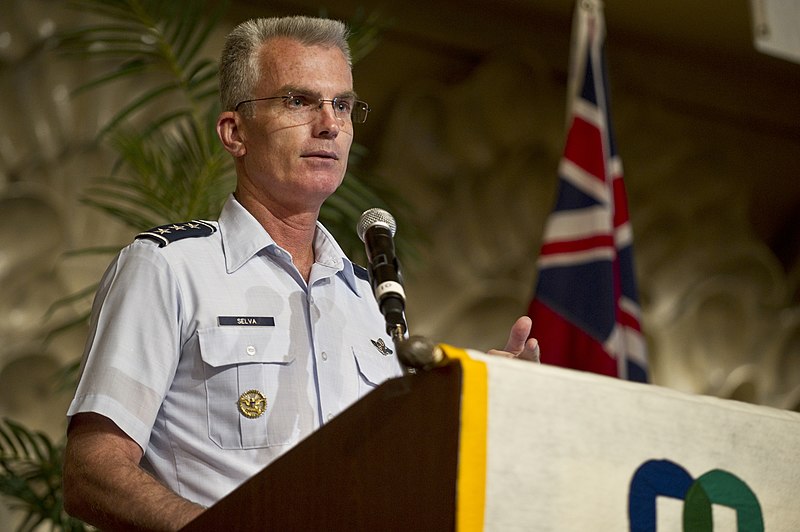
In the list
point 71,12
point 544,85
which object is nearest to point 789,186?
point 544,85

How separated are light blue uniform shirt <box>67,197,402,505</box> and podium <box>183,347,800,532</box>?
351 millimetres

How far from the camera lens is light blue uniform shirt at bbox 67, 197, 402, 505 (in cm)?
146

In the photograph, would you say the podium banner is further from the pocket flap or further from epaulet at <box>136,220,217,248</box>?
epaulet at <box>136,220,217,248</box>

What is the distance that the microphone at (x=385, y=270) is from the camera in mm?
1254

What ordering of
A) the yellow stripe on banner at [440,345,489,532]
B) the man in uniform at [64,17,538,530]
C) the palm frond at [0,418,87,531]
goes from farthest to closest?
the palm frond at [0,418,87,531], the man in uniform at [64,17,538,530], the yellow stripe on banner at [440,345,489,532]

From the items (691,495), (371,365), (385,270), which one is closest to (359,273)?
(371,365)

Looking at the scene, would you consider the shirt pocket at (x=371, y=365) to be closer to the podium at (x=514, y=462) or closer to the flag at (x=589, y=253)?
the podium at (x=514, y=462)

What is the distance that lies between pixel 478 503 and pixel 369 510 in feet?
0.37

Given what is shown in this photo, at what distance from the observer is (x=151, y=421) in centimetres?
144

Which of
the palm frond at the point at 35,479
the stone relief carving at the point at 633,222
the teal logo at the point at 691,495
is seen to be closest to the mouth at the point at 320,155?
the teal logo at the point at 691,495

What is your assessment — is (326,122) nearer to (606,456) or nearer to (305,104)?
(305,104)

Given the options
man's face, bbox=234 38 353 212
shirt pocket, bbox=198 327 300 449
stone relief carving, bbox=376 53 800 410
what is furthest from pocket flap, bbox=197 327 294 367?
stone relief carving, bbox=376 53 800 410

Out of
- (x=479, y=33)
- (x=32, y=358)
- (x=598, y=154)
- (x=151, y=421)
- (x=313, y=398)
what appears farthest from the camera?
(x=479, y=33)

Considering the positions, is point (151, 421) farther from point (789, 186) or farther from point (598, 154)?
point (789, 186)
